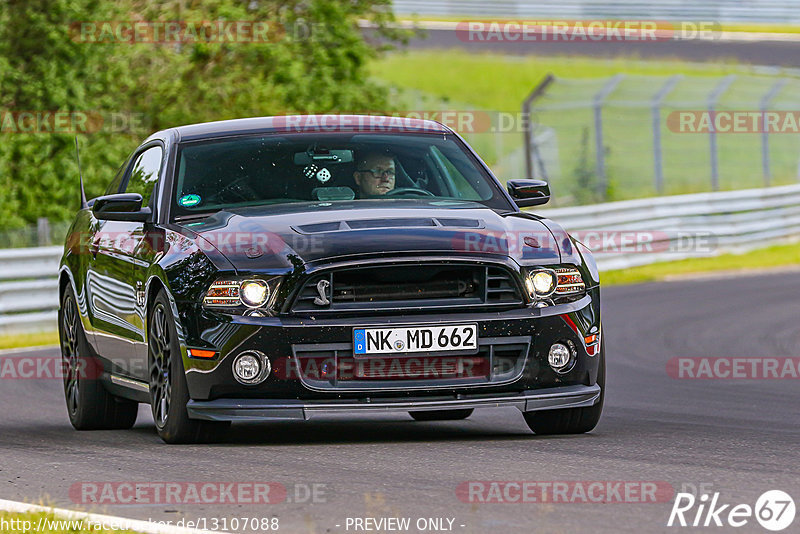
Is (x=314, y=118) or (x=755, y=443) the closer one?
(x=755, y=443)

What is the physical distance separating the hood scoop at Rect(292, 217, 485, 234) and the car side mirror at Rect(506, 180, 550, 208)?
118cm

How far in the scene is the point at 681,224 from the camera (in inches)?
989

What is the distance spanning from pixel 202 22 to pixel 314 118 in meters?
17.5

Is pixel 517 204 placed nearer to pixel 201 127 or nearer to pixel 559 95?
pixel 201 127

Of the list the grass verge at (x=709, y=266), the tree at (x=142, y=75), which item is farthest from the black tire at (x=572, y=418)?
the tree at (x=142, y=75)

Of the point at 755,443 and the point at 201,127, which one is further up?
the point at 201,127

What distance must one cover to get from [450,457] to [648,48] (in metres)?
36.2

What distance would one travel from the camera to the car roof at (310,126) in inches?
362

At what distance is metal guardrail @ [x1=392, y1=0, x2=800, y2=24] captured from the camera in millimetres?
42812

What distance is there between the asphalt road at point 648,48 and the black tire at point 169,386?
105 feet

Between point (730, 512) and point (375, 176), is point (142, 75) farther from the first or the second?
point (730, 512)

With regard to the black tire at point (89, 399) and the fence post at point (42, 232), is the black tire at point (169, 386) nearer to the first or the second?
the black tire at point (89, 399)

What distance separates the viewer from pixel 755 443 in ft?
25.6

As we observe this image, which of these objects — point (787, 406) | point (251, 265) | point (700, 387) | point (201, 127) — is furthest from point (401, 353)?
point (700, 387)
